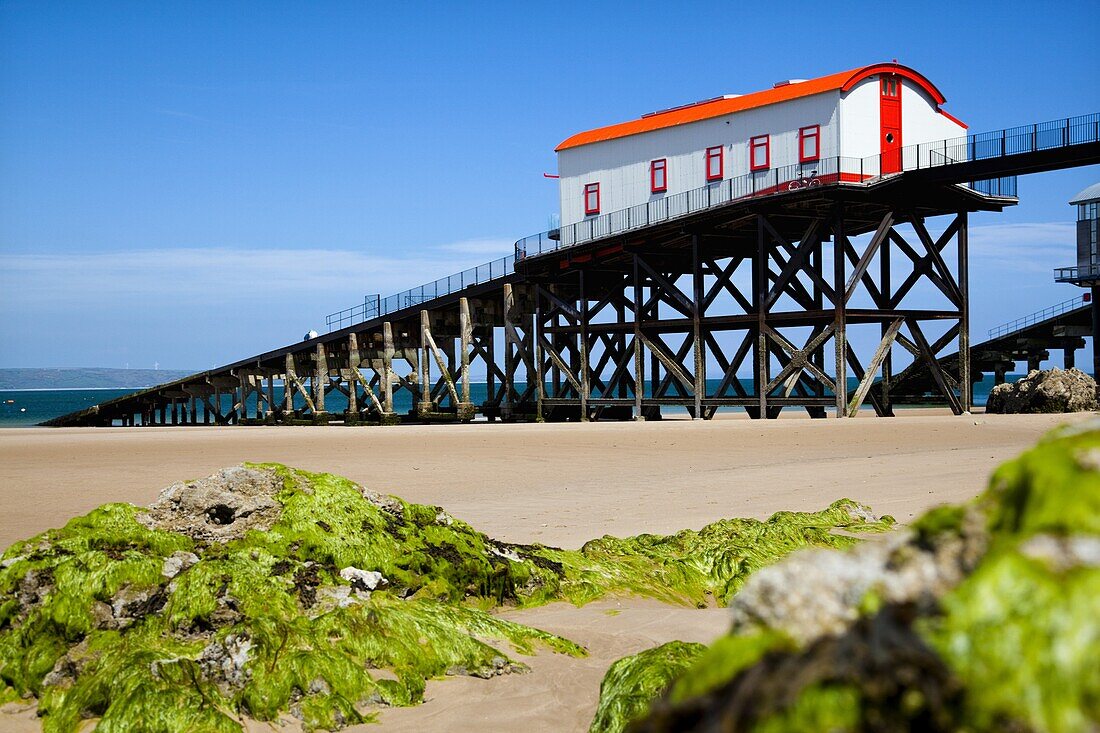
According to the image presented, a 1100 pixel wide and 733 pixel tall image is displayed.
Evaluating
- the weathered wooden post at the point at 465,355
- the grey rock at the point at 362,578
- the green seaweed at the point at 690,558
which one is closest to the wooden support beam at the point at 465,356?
the weathered wooden post at the point at 465,355

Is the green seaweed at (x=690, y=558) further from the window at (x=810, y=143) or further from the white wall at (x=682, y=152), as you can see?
the white wall at (x=682, y=152)

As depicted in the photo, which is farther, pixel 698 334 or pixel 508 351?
pixel 508 351

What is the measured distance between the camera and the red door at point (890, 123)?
2964cm

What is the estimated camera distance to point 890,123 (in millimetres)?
30109

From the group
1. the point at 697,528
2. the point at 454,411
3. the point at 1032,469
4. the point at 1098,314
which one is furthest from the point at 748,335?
the point at 1032,469

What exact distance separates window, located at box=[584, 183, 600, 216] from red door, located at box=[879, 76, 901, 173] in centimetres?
991

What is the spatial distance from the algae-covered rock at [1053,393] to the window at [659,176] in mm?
12698

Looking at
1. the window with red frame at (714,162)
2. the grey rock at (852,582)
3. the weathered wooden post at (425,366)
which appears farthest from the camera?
the weathered wooden post at (425,366)

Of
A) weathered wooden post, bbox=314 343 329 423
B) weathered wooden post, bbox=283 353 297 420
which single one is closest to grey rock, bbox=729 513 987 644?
weathered wooden post, bbox=314 343 329 423

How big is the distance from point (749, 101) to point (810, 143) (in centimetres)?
274

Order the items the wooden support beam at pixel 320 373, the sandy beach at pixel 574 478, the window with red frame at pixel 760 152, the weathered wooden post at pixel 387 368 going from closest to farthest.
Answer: the sandy beach at pixel 574 478 → the window with red frame at pixel 760 152 → the weathered wooden post at pixel 387 368 → the wooden support beam at pixel 320 373

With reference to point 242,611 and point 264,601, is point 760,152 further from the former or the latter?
point 242,611

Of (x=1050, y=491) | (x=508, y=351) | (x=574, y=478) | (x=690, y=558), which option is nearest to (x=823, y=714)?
(x=1050, y=491)

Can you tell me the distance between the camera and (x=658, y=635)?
625 centimetres
